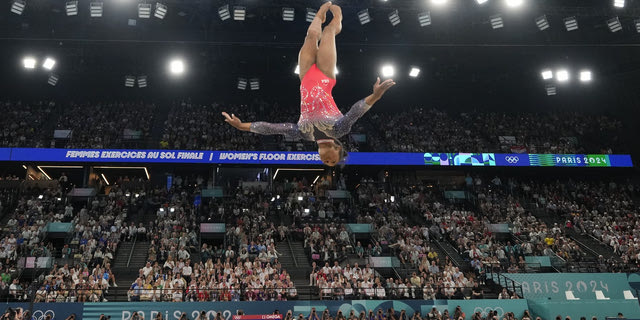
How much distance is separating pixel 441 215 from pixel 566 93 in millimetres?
14264

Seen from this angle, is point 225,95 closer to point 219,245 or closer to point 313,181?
point 313,181

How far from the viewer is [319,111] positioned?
227 inches

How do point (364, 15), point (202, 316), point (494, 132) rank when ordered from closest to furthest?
point (202, 316) < point (364, 15) < point (494, 132)

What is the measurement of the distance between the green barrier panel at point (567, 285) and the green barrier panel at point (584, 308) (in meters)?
1.49

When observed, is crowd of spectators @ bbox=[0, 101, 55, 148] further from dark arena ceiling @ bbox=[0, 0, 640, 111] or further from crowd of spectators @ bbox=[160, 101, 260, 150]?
crowd of spectators @ bbox=[160, 101, 260, 150]

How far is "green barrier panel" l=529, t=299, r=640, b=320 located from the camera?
13977 mm

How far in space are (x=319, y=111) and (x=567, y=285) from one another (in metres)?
14.0

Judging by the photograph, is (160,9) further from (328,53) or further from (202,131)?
(328,53)

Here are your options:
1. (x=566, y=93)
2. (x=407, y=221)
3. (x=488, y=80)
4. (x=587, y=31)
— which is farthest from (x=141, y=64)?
(x=566, y=93)

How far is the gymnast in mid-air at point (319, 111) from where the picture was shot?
5.47 m

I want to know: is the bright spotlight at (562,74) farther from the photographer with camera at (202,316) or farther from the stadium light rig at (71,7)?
the stadium light rig at (71,7)

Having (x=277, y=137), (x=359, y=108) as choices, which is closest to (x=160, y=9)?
(x=277, y=137)

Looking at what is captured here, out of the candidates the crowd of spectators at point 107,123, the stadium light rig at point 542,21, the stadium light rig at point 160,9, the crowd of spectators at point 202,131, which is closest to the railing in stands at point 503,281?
the stadium light rig at point 542,21

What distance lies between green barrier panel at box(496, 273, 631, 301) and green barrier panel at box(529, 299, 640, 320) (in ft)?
4.88
